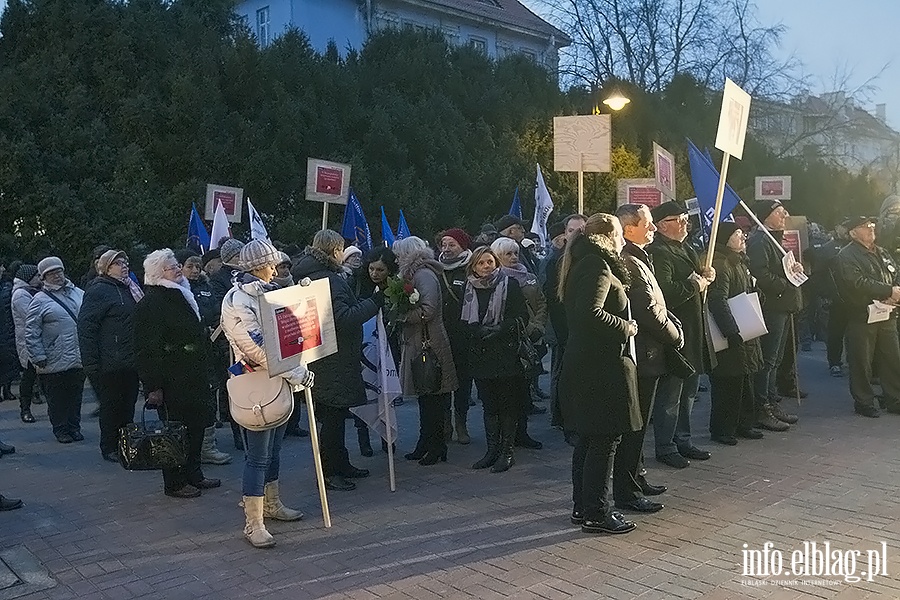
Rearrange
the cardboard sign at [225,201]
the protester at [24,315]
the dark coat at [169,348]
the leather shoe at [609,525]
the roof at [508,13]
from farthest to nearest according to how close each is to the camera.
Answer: the roof at [508,13] → the cardboard sign at [225,201] → the protester at [24,315] → the dark coat at [169,348] → the leather shoe at [609,525]

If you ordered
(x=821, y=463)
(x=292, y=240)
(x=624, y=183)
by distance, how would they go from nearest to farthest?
(x=821, y=463) < (x=624, y=183) < (x=292, y=240)

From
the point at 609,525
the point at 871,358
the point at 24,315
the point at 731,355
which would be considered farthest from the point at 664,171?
the point at 24,315

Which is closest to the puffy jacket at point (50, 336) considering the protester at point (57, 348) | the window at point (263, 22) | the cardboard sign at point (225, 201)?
the protester at point (57, 348)

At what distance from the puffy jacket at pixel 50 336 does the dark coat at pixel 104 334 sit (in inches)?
49.1

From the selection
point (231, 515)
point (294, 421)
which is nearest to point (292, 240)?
point (294, 421)

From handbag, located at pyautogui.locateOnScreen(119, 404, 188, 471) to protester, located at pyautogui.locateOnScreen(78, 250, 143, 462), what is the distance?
1521mm

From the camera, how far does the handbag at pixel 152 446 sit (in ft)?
19.6

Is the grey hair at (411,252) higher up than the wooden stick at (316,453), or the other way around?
the grey hair at (411,252)

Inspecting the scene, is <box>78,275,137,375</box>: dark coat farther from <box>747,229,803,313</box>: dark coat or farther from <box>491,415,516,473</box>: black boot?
<box>747,229,803,313</box>: dark coat

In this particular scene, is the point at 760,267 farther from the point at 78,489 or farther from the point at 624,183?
the point at 78,489

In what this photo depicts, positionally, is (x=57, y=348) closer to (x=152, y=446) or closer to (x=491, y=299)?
(x=152, y=446)

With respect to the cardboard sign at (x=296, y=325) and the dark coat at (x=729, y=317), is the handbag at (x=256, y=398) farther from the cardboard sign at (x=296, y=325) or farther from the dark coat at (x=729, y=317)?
the dark coat at (x=729, y=317)

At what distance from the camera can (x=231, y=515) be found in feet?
19.7

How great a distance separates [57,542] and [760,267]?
21.0ft
